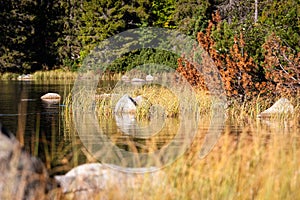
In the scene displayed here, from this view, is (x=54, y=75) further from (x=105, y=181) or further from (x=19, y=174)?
(x=19, y=174)

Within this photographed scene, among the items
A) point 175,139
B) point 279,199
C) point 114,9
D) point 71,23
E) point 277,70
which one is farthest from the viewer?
point 71,23

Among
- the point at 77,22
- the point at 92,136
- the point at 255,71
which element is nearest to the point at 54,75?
the point at 77,22

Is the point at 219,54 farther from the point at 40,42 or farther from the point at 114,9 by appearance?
the point at 40,42

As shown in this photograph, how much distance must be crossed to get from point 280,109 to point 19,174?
365 inches

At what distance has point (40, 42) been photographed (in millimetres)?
46844

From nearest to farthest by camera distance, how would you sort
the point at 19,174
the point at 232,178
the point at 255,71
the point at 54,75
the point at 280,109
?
1. the point at 19,174
2. the point at 232,178
3. the point at 280,109
4. the point at 255,71
5. the point at 54,75

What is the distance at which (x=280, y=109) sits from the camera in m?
14.6

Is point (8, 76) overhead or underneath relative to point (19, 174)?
overhead

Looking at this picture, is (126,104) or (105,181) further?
(126,104)

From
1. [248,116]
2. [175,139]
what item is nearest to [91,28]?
[248,116]

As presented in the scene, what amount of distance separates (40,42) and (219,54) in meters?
30.3

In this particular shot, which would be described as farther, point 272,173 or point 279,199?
point 272,173

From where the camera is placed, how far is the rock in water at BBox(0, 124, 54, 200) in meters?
6.12

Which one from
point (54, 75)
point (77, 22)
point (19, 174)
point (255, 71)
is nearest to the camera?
point (19, 174)
